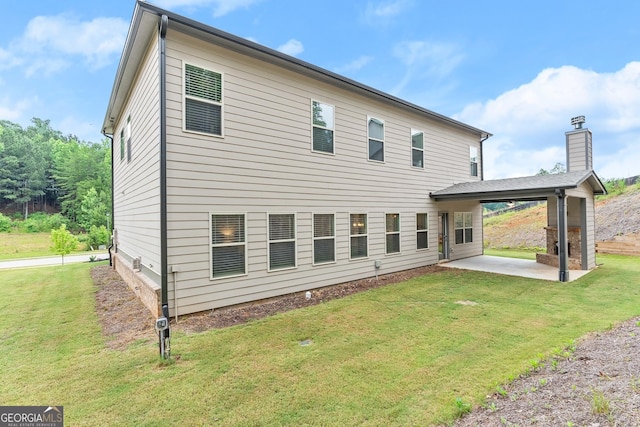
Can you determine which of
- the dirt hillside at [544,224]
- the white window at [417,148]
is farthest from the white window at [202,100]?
the dirt hillside at [544,224]

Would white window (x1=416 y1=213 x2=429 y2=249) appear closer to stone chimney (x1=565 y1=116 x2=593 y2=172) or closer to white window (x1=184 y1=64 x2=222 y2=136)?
stone chimney (x1=565 y1=116 x2=593 y2=172)

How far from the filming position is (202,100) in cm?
555

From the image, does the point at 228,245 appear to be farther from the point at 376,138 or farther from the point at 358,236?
the point at 376,138

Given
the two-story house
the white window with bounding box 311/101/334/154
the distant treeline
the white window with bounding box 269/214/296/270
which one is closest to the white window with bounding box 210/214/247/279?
the two-story house

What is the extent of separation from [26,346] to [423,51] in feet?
70.2

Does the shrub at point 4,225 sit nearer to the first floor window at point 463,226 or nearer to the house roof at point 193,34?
the house roof at point 193,34

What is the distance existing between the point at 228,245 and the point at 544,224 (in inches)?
788

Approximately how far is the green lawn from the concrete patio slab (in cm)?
214

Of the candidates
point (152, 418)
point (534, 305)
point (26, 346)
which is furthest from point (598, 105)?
point (26, 346)

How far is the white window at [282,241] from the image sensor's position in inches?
255

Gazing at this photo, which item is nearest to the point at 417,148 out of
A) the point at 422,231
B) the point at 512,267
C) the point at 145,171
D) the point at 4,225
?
the point at 422,231

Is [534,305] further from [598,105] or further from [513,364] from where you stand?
[598,105]

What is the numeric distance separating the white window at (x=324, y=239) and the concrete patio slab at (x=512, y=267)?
5217mm

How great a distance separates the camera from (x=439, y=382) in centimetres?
310
